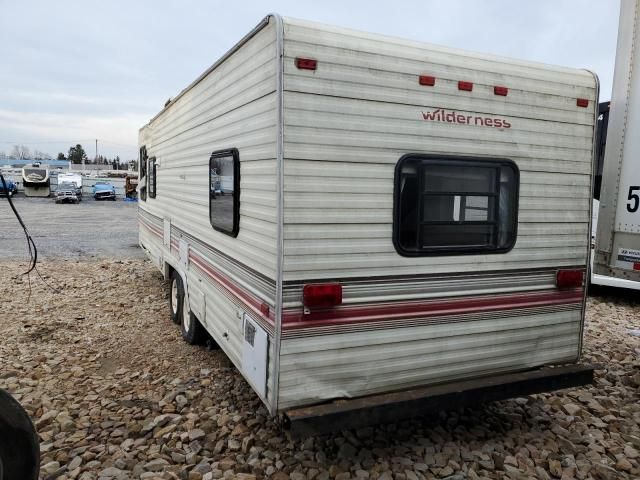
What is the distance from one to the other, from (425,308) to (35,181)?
35694mm

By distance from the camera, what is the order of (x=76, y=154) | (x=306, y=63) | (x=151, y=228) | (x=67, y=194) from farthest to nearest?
(x=76, y=154), (x=67, y=194), (x=151, y=228), (x=306, y=63)

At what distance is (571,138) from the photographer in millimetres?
3547

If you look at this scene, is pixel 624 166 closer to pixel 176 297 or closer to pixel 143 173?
pixel 176 297

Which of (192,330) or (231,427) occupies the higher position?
(192,330)

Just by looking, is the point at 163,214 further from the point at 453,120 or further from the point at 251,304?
the point at 453,120

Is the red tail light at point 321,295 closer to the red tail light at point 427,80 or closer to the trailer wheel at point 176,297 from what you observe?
the red tail light at point 427,80

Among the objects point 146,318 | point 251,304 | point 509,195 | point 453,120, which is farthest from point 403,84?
point 146,318

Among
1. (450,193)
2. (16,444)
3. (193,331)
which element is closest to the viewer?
(16,444)

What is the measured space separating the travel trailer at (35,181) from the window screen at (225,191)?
111 ft

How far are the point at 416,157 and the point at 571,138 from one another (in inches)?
51.2

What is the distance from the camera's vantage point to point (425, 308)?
3.21m

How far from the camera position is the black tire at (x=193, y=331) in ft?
16.9

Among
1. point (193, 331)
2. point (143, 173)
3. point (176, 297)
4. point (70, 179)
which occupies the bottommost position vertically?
point (193, 331)

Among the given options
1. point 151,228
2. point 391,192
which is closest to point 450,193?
point 391,192
